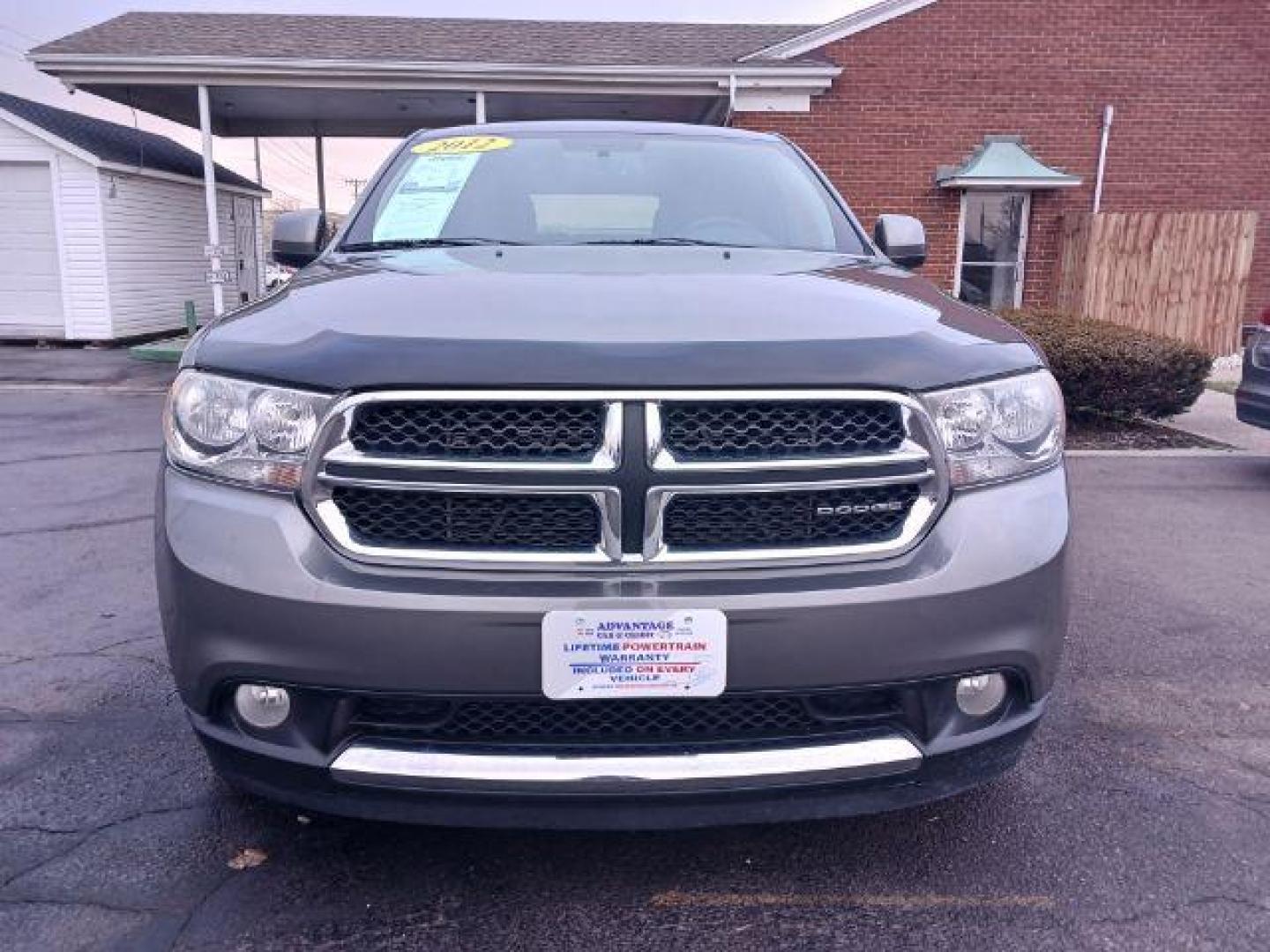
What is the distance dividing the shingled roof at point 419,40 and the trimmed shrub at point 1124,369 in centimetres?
640

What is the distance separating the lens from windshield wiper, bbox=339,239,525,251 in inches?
118

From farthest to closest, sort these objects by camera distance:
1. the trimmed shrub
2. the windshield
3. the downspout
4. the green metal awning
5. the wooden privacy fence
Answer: the downspout < the green metal awning < the wooden privacy fence < the trimmed shrub < the windshield

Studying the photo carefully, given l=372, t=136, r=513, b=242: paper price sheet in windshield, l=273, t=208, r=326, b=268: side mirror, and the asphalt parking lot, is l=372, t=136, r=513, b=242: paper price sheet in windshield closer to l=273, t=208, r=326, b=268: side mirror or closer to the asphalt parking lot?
l=273, t=208, r=326, b=268: side mirror

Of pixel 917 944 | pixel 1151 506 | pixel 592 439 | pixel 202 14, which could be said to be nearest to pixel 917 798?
pixel 917 944

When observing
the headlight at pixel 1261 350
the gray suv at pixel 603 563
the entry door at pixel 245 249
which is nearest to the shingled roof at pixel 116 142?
the entry door at pixel 245 249

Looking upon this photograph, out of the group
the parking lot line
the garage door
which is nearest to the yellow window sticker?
the parking lot line

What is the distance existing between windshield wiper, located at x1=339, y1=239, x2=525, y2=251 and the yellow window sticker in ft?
2.04

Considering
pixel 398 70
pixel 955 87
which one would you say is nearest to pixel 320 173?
pixel 398 70

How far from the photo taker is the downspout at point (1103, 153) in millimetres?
13250

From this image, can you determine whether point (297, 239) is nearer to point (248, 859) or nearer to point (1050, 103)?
point (248, 859)

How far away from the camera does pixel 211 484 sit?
199 cm

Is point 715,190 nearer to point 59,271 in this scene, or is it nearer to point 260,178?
point 59,271

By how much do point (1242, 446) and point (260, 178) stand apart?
19574mm

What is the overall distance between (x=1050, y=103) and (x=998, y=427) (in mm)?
12928
